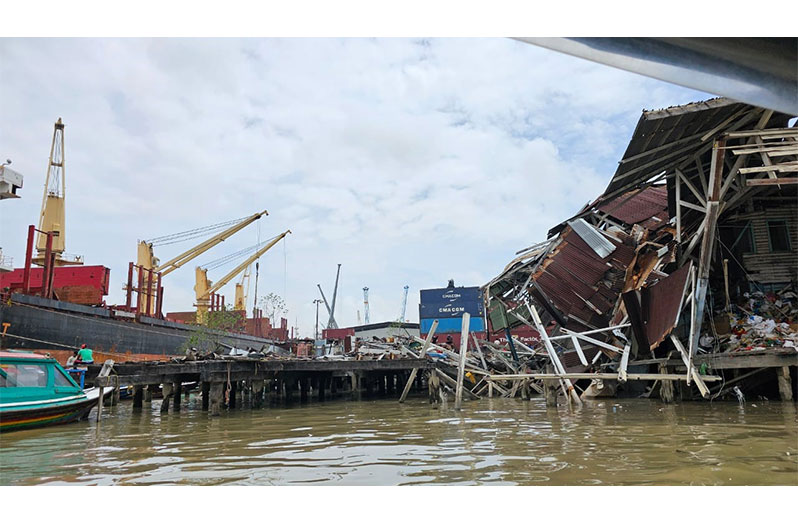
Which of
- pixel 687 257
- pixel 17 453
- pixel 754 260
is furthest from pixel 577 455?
pixel 754 260

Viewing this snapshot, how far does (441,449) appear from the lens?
8727 millimetres

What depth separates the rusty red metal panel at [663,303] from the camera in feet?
49.1

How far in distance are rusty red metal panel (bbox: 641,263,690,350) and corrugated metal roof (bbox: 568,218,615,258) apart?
2.02 metres

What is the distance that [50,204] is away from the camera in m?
46.7

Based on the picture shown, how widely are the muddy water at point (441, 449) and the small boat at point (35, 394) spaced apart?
343 millimetres

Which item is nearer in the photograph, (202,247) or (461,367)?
(461,367)

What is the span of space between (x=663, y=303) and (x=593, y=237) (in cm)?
380

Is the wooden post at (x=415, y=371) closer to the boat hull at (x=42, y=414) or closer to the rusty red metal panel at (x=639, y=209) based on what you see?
the rusty red metal panel at (x=639, y=209)

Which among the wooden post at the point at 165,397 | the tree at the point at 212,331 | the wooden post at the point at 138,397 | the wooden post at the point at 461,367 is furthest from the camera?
the tree at the point at 212,331

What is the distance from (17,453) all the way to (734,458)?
11250 mm

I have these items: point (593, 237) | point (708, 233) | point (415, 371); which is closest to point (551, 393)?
point (708, 233)

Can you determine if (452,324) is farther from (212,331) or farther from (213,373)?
(213,373)

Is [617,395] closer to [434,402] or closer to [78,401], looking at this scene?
[434,402]

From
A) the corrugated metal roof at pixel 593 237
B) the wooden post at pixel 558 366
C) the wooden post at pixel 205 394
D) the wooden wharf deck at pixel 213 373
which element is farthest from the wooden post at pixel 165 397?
the corrugated metal roof at pixel 593 237
